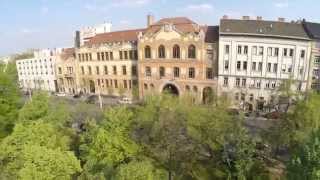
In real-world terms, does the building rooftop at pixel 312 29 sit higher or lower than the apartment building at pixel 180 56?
higher

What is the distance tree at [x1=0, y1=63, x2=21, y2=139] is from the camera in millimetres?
39375

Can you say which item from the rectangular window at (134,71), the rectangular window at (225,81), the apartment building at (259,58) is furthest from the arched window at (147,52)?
the rectangular window at (225,81)

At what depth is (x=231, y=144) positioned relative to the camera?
94.9ft

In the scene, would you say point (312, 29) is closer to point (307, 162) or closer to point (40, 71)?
point (307, 162)

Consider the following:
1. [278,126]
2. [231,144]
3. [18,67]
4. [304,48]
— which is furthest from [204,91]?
[18,67]

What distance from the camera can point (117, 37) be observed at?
71062mm

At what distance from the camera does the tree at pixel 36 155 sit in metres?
21.8

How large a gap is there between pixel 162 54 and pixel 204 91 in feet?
36.7

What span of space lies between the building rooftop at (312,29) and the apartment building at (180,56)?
16.1 metres

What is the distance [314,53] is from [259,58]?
30.9 feet

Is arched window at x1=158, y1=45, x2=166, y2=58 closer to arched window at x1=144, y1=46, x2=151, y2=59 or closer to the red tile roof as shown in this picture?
arched window at x1=144, y1=46, x2=151, y2=59

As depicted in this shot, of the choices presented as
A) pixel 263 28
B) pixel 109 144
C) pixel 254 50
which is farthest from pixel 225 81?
Result: pixel 109 144

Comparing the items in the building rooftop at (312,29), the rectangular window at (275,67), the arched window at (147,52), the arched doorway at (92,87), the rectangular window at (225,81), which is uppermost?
the building rooftop at (312,29)

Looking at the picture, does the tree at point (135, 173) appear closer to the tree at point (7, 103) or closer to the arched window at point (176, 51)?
the tree at point (7, 103)
